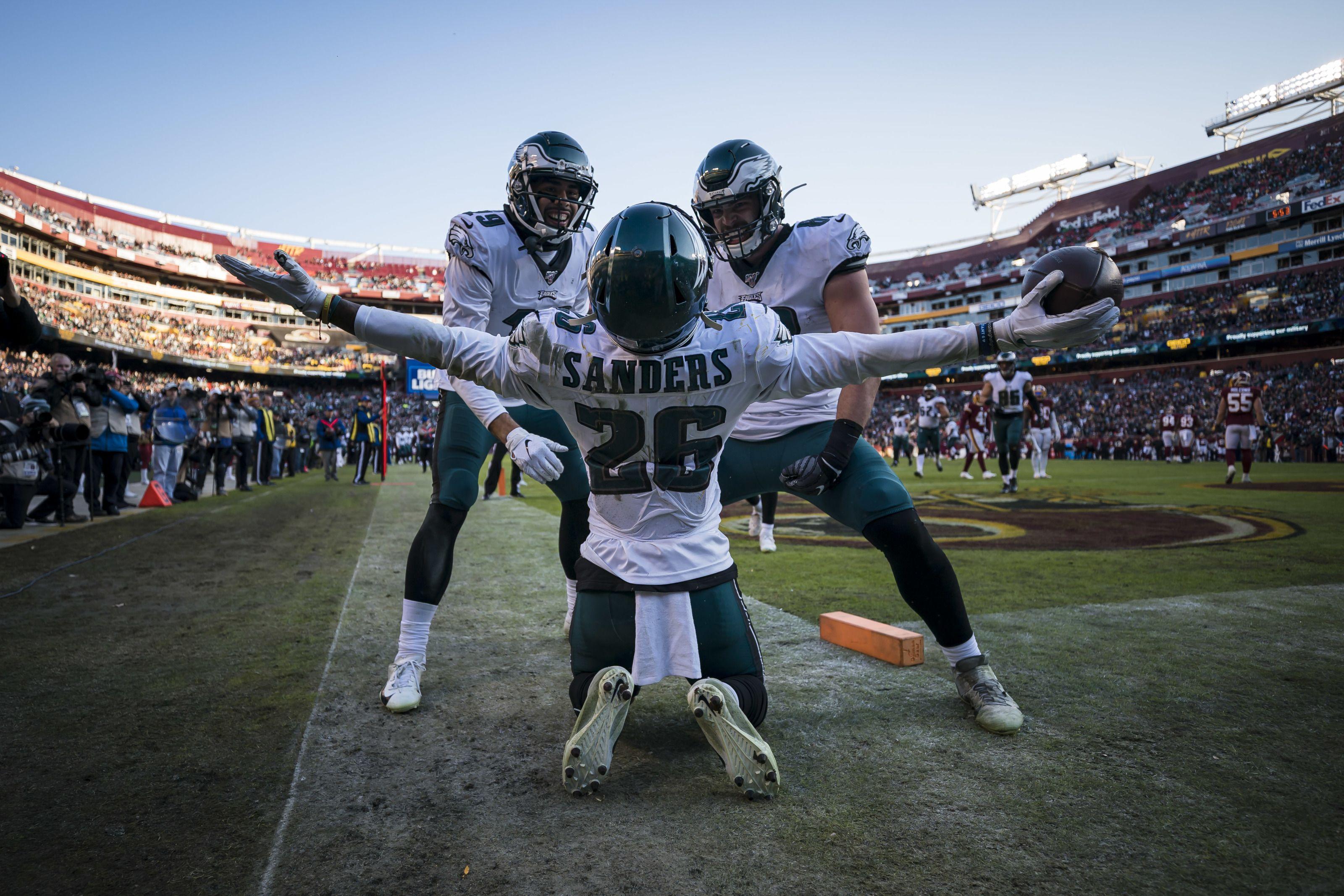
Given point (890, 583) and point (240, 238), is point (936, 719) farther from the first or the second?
point (240, 238)

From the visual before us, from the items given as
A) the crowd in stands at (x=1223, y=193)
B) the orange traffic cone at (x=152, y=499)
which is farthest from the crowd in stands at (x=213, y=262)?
the crowd in stands at (x=1223, y=193)

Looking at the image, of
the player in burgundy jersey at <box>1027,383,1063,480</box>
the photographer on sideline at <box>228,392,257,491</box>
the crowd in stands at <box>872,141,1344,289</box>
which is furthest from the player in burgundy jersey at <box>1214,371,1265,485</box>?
the crowd in stands at <box>872,141,1344,289</box>

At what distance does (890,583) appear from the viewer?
489cm

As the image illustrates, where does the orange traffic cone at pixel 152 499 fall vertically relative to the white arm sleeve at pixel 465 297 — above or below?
below

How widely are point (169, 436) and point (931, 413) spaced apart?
15.5m

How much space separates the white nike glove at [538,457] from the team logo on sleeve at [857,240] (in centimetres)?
159

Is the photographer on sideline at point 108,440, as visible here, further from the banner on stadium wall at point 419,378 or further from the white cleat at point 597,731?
the white cleat at point 597,731

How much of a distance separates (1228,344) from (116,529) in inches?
1883

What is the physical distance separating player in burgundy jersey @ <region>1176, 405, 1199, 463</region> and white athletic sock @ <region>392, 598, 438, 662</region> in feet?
94.5

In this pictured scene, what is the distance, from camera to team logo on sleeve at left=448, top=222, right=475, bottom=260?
3.25m

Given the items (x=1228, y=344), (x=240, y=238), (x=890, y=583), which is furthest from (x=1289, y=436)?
(x=240, y=238)

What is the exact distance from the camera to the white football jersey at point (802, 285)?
3.17 meters

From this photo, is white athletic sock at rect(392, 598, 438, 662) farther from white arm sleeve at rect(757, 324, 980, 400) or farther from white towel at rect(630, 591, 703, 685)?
white arm sleeve at rect(757, 324, 980, 400)

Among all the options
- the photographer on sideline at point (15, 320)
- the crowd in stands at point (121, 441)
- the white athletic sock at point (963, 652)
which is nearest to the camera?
the white athletic sock at point (963, 652)
